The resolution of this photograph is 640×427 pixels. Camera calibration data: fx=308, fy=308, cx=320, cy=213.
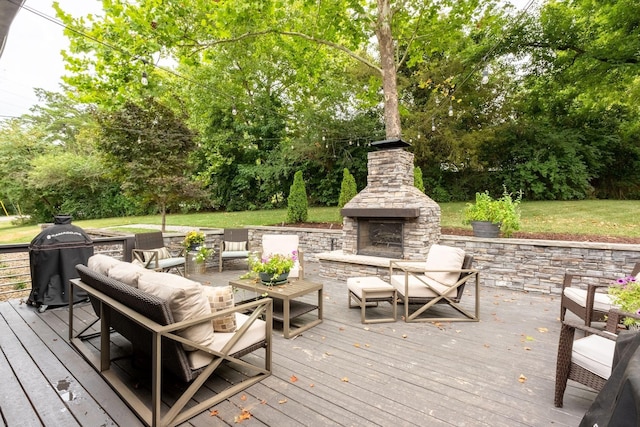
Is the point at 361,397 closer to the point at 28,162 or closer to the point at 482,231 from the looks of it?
the point at 482,231

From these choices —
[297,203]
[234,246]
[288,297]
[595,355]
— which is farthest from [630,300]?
[297,203]

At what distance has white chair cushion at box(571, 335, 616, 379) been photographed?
1889 mm

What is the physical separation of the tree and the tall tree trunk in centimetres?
521

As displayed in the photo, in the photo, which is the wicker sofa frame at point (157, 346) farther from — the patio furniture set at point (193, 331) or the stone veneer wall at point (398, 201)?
the stone veneer wall at point (398, 201)

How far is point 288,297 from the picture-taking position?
3.27 m

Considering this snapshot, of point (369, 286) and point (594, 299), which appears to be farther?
point (369, 286)

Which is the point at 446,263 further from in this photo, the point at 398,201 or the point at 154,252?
the point at 154,252

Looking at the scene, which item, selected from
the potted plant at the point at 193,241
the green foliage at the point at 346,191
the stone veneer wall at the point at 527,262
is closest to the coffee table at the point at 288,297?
the stone veneer wall at the point at 527,262

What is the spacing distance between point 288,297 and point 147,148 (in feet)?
21.2

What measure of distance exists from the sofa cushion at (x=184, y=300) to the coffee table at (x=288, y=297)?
1069mm

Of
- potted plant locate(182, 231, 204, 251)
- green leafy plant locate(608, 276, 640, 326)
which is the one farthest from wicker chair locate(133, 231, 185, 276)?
green leafy plant locate(608, 276, 640, 326)

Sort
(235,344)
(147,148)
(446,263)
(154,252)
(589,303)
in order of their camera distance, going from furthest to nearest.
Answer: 1. (147,148)
2. (154,252)
3. (446,263)
4. (589,303)
5. (235,344)

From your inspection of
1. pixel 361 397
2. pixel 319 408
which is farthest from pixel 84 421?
pixel 361 397

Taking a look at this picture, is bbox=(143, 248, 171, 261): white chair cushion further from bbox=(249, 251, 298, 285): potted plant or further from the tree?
bbox=(249, 251, 298, 285): potted plant
